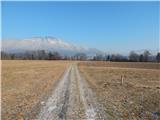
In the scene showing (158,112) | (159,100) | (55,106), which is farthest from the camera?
(159,100)

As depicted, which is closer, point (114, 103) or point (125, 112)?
point (125, 112)

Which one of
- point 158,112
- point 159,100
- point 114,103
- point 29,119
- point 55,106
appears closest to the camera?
point 29,119

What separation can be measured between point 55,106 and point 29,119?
232cm

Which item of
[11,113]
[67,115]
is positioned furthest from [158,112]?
[11,113]

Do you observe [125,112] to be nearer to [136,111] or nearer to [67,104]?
[136,111]

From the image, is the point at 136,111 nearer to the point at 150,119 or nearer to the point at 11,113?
the point at 150,119

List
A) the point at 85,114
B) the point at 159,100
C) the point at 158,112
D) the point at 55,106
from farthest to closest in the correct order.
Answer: the point at 159,100 < the point at 55,106 < the point at 158,112 < the point at 85,114

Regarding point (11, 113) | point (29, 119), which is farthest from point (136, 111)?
point (11, 113)

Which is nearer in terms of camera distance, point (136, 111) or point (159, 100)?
point (136, 111)

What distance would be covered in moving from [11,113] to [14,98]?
380 cm

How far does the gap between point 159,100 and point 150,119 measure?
4.24 metres

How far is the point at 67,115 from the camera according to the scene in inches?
366

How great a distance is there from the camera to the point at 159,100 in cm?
1298

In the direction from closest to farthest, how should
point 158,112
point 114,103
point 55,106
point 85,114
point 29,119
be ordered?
point 29,119
point 85,114
point 158,112
point 55,106
point 114,103
